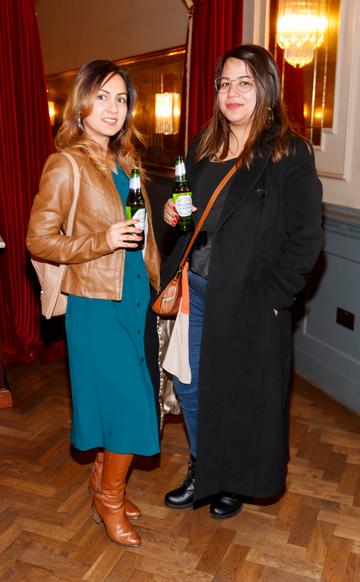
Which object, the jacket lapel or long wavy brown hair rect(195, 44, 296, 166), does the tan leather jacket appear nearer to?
the jacket lapel

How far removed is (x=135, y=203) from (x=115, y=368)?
623 millimetres

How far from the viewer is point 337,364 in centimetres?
393

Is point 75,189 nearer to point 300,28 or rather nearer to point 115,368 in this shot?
point 115,368

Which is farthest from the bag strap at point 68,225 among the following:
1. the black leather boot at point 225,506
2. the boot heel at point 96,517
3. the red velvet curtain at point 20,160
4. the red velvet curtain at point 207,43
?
the red velvet curtain at point 207,43

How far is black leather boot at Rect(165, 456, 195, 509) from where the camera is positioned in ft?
9.07

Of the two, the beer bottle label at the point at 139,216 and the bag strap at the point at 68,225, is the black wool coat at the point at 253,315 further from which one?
the bag strap at the point at 68,225

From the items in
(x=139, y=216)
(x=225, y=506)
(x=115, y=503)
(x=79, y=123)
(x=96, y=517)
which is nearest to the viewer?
→ (x=139, y=216)

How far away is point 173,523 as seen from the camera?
104 inches

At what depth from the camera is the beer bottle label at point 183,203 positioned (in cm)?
218

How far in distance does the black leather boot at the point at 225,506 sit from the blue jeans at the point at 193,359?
247mm

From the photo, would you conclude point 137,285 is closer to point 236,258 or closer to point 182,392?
point 236,258

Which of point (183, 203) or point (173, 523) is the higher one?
point (183, 203)

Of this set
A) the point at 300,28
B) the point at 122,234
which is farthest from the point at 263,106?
the point at 300,28

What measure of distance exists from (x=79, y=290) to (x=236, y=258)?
0.59 m
